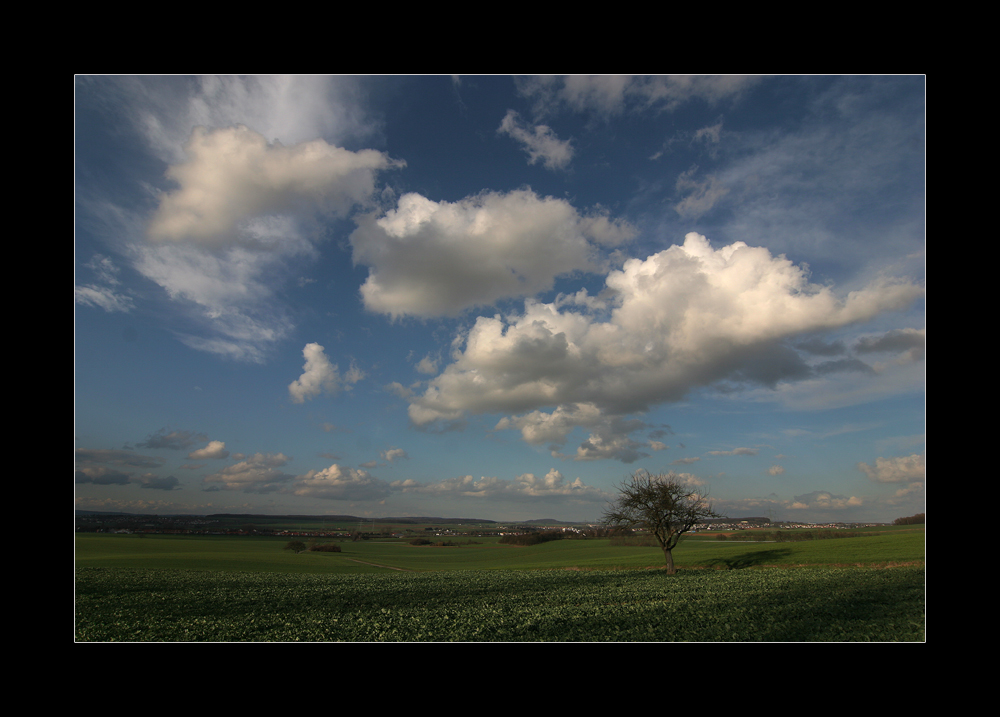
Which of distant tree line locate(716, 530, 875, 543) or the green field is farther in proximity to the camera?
distant tree line locate(716, 530, 875, 543)

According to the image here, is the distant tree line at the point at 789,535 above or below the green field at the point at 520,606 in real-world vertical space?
below

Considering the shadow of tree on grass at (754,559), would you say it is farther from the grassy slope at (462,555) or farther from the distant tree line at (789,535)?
the distant tree line at (789,535)

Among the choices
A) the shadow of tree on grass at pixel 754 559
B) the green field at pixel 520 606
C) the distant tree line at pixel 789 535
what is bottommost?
the distant tree line at pixel 789 535

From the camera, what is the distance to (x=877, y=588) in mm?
16969

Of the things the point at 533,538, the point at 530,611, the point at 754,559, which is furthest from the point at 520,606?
the point at 533,538

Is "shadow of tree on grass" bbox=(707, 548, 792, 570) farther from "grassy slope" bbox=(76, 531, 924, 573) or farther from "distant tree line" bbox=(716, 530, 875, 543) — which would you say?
"distant tree line" bbox=(716, 530, 875, 543)

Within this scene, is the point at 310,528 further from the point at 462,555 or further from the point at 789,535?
the point at 789,535

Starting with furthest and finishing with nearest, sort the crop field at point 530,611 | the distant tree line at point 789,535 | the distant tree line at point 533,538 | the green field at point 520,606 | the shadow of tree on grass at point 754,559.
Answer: the distant tree line at point 533,538 < the distant tree line at point 789,535 < the shadow of tree on grass at point 754,559 < the green field at point 520,606 < the crop field at point 530,611

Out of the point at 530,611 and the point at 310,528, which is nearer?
the point at 530,611

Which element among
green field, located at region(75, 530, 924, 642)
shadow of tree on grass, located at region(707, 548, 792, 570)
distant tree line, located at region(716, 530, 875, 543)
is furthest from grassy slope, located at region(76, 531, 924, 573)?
distant tree line, located at region(716, 530, 875, 543)

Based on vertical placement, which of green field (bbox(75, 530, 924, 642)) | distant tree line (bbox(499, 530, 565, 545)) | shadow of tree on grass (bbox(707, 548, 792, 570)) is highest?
green field (bbox(75, 530, 924, 642))

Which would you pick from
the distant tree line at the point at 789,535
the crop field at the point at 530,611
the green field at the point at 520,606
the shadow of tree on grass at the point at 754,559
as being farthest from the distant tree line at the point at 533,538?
the crop field at the point at 530,611

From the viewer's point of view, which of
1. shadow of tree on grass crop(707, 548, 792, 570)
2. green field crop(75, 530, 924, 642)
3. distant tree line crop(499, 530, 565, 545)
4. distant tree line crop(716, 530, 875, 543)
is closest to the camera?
green field crop(75, 530, 924, 642)
